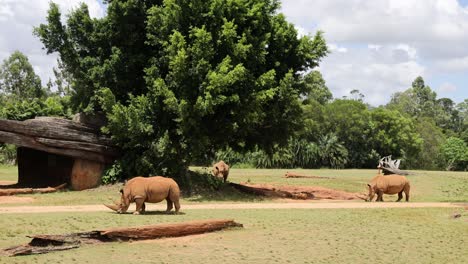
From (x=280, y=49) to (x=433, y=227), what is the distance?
1406cm

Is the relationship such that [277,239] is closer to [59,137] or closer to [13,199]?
[13,199]

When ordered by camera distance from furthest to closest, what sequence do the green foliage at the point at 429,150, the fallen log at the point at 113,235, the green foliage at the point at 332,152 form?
the green foliage at the point at 429,150 < the green foliage at the point at 332,152 < the fallen log at the point at 113,235

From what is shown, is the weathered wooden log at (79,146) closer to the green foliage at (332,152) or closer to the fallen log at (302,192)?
the fallen log at (302,192)

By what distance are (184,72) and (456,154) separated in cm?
5841

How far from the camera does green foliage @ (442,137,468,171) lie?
74.1m

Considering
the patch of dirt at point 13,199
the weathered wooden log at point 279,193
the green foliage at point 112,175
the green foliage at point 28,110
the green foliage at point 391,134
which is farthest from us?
the green foliage at point 391,134

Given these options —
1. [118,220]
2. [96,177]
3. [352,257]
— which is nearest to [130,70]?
[96,177]

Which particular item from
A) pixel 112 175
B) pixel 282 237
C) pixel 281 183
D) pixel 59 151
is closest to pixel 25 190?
pixel 59 151

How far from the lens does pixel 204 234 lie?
14.4 metres

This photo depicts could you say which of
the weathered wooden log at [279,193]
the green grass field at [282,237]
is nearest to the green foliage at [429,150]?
the weathered wooden log at [279,193]

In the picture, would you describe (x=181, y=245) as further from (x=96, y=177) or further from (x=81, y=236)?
(x=96, y=177)

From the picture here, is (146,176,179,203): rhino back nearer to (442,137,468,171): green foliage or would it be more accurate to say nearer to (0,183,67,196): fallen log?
(0,183,67,196): fallen log

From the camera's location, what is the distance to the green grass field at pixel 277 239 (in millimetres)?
11933

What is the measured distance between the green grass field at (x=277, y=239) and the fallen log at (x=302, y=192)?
9.79 m
